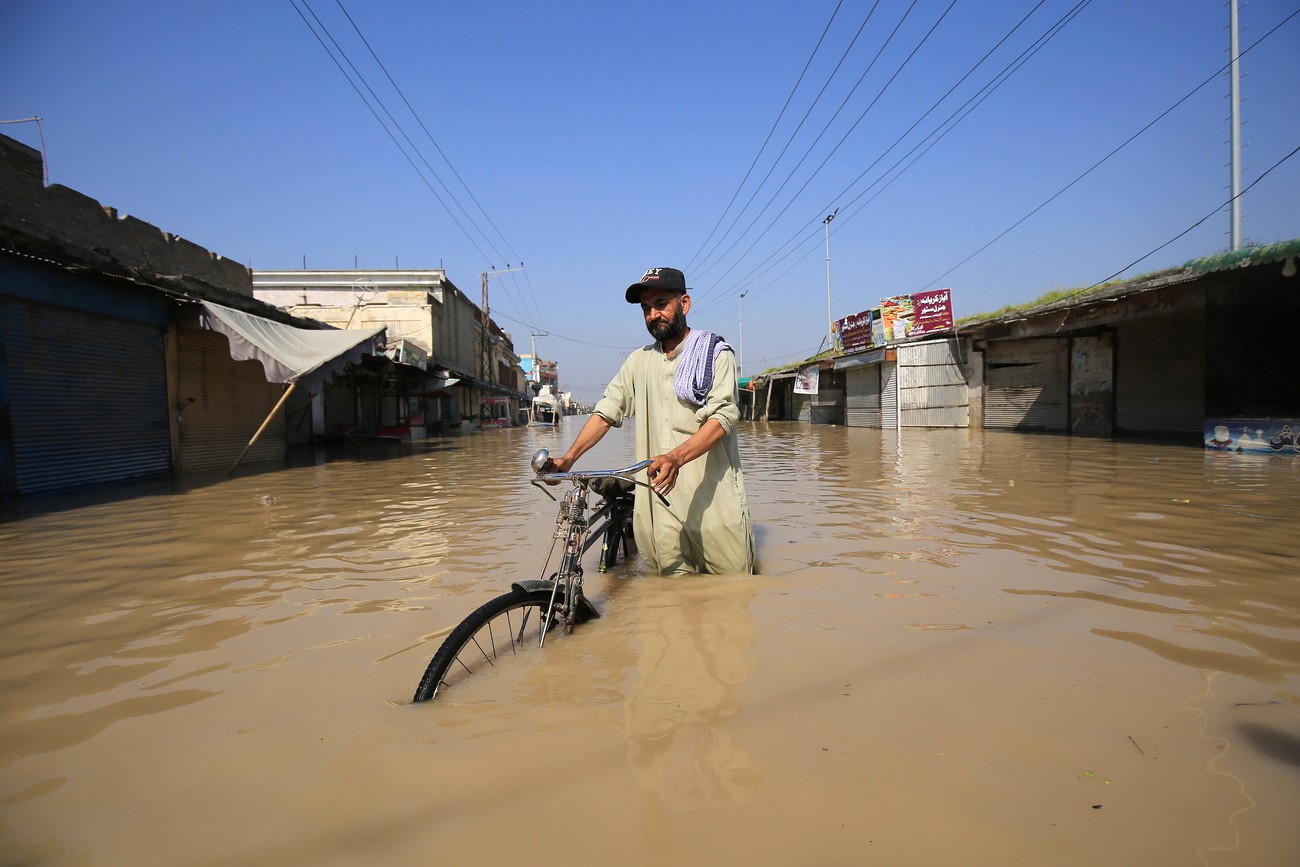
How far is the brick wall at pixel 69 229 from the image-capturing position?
819 cm

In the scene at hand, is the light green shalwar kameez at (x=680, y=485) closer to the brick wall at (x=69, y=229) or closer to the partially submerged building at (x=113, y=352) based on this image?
the partially submerged building at (x=113, y=352)

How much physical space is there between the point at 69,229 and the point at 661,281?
11151 mm

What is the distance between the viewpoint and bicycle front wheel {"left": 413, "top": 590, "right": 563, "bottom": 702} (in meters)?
2.26

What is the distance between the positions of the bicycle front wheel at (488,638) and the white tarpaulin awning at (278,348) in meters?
8.67

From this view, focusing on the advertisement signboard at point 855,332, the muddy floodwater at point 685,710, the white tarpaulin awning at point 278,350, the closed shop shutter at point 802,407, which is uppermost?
the advertisement signboard at point 855,332

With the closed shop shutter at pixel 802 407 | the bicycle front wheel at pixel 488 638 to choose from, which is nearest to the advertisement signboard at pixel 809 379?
the closed shop shutter at pixel 802 407

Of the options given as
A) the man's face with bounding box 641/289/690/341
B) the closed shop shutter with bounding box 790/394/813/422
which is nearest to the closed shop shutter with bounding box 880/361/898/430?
the closed shop shutter with bounding box 790/394/813/422

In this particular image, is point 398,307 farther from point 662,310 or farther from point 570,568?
point 570,568

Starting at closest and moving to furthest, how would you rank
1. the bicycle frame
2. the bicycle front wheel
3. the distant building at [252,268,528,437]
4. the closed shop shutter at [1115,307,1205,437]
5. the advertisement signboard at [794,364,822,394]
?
the bicycle front wheel → the bicycle frame → the closed shop shutter at [1115,307,1205,437] → the advertisement signboard at [794,364,822,394] → the distant building at [252,268,528,437]

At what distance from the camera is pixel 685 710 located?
83.7 inches

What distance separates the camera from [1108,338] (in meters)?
16.4

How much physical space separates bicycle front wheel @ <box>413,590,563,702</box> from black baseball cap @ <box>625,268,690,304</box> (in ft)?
4.88

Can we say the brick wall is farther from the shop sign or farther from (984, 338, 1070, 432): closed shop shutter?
(984, 338, 1070, 432): closed shop shutter

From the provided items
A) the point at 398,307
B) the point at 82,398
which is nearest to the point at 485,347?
the point at 398,307
